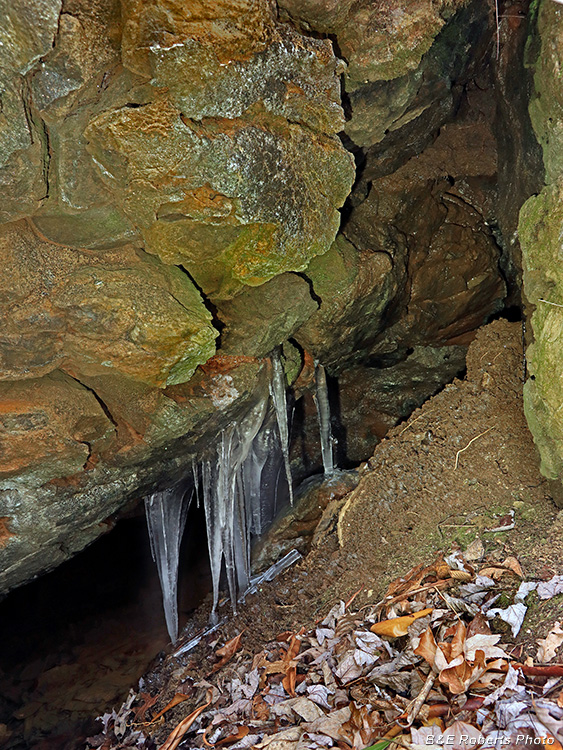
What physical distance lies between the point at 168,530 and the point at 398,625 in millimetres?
2796

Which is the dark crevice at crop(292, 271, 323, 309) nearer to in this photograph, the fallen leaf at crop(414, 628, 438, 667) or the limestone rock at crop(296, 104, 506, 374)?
the limestone rock at crop(296, 104, 506, 374)

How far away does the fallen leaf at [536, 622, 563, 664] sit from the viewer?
82.2 inches

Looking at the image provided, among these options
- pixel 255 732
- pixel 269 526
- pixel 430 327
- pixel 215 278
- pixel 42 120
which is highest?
pixel 42 120

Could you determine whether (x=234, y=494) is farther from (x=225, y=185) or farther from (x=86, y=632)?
(x=86, y=632)

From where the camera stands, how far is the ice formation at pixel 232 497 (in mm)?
4281

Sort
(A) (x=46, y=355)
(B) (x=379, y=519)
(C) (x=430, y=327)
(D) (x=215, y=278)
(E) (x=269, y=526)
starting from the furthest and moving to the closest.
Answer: (C) (x=430, y=327), (E) (x=269, y=526), (B) (x=379, y=519), (D) (x=215, y=278), (A) (x=46, y=355)

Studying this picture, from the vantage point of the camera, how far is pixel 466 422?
3859 mm

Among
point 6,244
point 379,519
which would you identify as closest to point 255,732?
point 379,519

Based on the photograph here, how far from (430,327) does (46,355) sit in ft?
13.2

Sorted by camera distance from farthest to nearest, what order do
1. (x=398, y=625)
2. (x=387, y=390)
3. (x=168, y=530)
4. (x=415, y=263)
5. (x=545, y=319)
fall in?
(x=387, y=390), (x=415, y=263), (x=168, y=530), (x=545, y=319), (x=398, y=625)

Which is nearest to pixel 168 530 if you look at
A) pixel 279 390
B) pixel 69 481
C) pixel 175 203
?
pixel 69 481

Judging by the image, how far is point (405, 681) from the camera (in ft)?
7.36

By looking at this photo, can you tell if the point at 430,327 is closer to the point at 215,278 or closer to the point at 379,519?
the point at 379,519

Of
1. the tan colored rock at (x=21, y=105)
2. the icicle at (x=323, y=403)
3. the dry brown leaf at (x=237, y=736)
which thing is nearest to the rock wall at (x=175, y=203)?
the tan colored rock at (x=21, y=105)
